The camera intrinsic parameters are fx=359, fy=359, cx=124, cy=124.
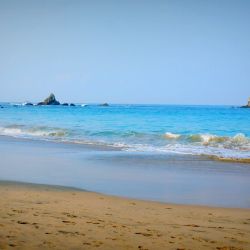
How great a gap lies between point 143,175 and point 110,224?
210 inches

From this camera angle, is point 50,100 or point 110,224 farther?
point 50,100

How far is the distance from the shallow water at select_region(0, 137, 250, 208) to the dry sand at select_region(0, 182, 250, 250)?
108 centimetres

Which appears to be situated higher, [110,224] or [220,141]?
[220,141]

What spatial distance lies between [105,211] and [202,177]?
5.01m

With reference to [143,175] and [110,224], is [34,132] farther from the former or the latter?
[110,224]

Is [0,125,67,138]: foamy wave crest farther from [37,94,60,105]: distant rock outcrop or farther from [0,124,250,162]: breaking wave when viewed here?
[37,94,60,105]: distant rock outcrop

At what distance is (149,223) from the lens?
233 inches

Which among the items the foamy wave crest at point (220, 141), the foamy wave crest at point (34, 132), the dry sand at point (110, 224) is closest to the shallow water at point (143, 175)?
the dry sand at point (110, 224)

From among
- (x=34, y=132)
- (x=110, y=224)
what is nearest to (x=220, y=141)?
(x=34, y=132)

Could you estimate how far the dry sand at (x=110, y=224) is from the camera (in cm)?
482

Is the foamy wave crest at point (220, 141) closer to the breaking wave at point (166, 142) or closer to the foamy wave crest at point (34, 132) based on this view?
the breaking wave at point (166, 142)

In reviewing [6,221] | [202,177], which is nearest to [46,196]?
[6,221]

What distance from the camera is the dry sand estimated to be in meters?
4.82

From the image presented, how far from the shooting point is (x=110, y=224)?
570cm
